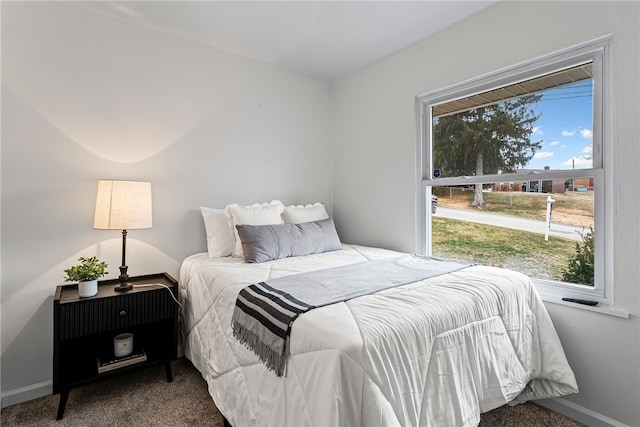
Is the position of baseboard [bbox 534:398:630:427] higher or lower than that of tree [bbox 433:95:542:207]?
lower

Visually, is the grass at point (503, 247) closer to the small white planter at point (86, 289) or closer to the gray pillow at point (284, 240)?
the gray pillow at point (284, 240)

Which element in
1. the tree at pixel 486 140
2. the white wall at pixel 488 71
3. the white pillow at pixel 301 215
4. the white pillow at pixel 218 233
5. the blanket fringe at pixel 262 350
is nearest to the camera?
the blanket fringe at pixel 262 350

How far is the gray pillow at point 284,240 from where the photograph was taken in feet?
7.45

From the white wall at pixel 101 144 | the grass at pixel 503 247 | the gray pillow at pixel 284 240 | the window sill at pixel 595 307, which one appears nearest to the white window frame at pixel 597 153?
the window sill at pixel 595 307

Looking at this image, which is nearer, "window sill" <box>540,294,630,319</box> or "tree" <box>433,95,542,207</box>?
"window sill" <box>540,294,630,319</box>

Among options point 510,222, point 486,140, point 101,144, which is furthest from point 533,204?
point 101,144

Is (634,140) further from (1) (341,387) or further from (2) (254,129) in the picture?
(2) (254,129)

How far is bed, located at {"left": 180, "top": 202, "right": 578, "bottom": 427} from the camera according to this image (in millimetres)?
1037

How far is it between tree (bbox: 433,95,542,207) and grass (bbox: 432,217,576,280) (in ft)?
0.81

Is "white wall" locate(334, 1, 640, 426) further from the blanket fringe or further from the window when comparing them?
the blanket fringe

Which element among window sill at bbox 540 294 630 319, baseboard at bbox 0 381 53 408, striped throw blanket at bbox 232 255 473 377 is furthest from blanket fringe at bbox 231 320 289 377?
window sill at bbox 540 294 630 319

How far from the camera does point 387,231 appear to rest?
2.93m

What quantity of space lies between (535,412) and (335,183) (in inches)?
A: 98.5

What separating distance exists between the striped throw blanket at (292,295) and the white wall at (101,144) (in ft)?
4.30
